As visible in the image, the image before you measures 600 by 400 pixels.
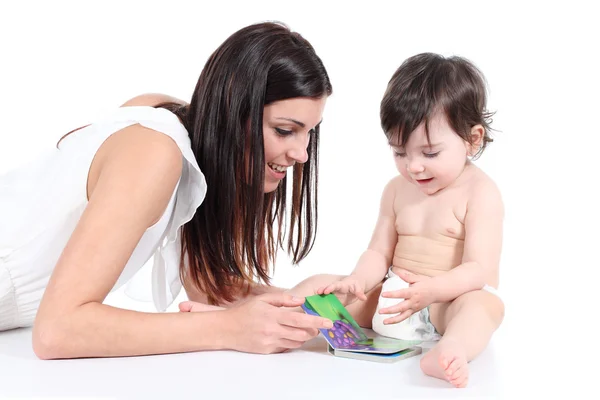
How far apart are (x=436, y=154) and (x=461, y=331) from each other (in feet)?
1.74

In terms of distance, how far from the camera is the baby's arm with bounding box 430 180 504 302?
2.03 m

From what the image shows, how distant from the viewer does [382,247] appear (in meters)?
2.37

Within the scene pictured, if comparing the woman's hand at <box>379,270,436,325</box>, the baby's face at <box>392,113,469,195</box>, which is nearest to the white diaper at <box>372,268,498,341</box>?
the woman's hand at <box>379,270,436,325</box>

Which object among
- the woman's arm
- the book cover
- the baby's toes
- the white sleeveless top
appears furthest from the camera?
the white sleeveless top

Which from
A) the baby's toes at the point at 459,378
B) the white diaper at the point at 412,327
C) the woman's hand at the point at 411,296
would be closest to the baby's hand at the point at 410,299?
the woman's hand at the point at 411,296

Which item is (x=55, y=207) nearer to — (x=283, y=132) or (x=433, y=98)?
(x=283, y=132)

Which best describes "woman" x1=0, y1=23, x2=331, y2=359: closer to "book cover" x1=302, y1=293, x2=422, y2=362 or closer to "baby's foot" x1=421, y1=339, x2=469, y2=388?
"book cover" x1=302, y1=293, x2=422, y2=362

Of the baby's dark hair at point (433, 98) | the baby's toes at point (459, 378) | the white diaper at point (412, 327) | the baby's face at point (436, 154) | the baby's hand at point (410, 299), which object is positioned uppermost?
the baby's dark hair at point (433, 98)

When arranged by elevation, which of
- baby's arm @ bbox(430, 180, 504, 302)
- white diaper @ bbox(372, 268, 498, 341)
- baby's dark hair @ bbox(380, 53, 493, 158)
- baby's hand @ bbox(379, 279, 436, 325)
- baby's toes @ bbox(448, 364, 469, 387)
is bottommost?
white diaper @ bbox(372, 268, 498, 341)

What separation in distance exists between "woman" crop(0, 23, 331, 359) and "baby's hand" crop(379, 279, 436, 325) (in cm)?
20

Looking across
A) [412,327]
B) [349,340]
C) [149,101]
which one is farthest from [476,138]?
[149,101]

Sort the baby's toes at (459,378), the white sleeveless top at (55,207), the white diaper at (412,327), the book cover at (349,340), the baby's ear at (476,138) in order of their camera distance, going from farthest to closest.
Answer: the baby's ear at (476,138) < the white diaper at (412,327) < the white sleeveless top at (55,207) < the book cover at (349,340) < the baby's toes at (459,378)

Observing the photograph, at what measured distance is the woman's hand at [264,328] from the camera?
1.83 metres

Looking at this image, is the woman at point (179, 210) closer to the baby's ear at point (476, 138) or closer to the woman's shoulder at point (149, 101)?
the woman's shoulder at point (149, 101)
